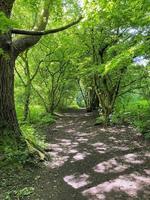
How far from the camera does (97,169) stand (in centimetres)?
605

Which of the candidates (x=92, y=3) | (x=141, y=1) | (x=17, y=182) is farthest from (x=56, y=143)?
(x=141, y=1)

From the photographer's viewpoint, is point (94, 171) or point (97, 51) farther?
point (97, 51)

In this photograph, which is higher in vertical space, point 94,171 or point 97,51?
point 97,51

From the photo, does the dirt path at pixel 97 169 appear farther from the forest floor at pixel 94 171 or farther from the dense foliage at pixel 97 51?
the dense foliage at pixel 97 51

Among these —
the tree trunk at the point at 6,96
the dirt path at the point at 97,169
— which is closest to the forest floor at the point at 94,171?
the dirt path at the point at 97,169

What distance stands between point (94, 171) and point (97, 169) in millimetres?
147

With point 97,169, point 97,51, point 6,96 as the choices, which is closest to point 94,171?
point 97,169

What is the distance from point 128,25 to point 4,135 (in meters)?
7.01

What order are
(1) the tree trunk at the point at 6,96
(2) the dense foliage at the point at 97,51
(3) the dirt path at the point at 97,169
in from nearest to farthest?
(3) the dirt path at the point at 97,169
(1) the tree trunk at the point at 6,96
(2) the dense foliage at the point at 97,51

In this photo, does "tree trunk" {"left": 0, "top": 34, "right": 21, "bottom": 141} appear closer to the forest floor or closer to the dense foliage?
the dense foliage

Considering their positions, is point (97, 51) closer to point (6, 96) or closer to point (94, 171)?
point (6, 96)

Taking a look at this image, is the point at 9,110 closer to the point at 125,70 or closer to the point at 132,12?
the point at 132,12

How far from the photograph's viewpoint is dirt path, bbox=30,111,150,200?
4727 millimetres

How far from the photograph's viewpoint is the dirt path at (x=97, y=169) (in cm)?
473
